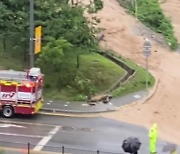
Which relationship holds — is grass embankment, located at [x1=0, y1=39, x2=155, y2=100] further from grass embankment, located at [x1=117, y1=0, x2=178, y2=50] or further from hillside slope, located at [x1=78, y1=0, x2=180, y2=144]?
grass embankment, located at [x1=117, y1=0, x2=178, y2=50]

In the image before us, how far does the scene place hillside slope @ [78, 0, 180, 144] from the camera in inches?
1256

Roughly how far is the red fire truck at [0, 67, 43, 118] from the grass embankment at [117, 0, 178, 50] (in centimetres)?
2184

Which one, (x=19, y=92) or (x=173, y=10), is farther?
(x=173, y=10)

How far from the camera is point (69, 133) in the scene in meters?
29.3

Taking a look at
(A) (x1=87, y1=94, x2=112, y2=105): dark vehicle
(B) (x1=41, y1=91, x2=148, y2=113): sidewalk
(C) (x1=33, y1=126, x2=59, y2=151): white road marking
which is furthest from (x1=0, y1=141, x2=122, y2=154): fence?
(A) (x1=87, y1=94, x2=112, y2=105): dark vehicle

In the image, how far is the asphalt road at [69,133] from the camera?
27.6 metres

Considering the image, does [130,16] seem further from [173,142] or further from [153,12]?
[173,142]

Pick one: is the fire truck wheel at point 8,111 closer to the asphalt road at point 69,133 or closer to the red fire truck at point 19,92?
the red fire truck at point 19,92

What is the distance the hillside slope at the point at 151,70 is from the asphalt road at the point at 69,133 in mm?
1178

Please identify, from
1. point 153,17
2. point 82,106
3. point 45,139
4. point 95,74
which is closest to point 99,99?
point 82,106

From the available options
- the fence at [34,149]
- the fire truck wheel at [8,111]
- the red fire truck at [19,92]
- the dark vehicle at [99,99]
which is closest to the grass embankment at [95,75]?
the dark vehicle at [99,99]

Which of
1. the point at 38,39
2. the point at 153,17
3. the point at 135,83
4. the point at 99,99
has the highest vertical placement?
the point at 38,39

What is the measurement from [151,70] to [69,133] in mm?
13926

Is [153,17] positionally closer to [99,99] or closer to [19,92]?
[99,99]
